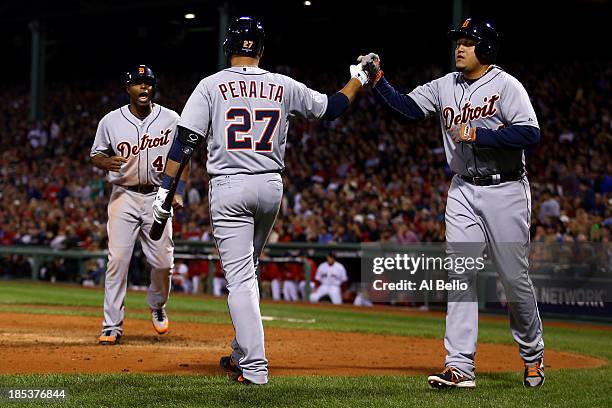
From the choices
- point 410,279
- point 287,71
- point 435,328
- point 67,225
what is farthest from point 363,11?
point 435,328

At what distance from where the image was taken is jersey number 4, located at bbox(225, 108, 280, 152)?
547 centimetres

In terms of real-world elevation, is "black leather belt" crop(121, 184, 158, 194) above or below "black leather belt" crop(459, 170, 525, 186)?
below

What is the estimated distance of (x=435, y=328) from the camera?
11.8 meters

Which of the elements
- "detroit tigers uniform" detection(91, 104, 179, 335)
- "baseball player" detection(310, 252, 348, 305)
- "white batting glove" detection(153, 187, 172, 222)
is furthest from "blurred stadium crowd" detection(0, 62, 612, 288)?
"white batting glove" detection(153, 187, 172, 222)

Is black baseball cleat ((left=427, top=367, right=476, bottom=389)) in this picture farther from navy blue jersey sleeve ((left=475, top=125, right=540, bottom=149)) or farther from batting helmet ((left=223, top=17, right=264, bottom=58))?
batting helmet ((left=223, top=17, right=264, bottom=58))

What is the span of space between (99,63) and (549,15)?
748 inches

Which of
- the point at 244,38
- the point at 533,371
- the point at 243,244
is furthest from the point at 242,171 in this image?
the point at 533,371

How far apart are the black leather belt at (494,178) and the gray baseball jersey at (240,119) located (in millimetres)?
1279

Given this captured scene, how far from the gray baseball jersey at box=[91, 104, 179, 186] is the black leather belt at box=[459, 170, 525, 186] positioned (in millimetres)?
3316

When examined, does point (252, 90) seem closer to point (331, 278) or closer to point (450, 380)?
point (450, 380)

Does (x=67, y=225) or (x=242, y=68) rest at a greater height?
(x=242, y=68)

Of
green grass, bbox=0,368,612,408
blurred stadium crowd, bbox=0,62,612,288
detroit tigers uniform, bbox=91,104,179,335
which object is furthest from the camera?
blurred stadium crowd, bbox=0,62,612,288

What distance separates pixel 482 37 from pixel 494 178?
92cm

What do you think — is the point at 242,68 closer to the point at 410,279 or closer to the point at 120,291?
the point at 120,291
